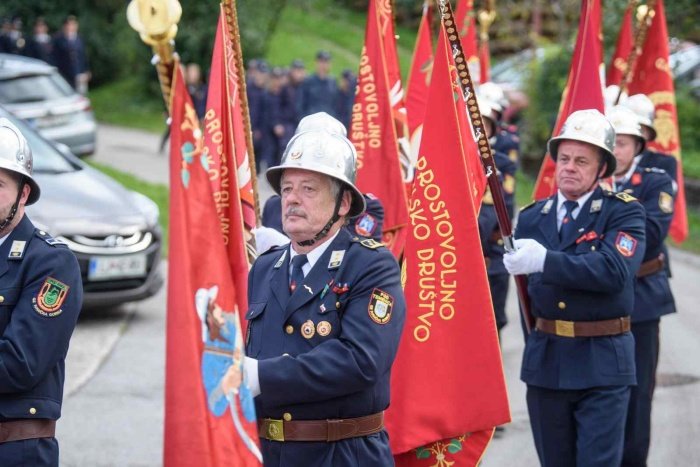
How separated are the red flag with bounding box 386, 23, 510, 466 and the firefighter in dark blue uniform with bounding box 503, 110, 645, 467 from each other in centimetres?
63

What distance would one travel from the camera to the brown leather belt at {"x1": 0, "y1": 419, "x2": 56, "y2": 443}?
446 cm

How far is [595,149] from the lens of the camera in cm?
605

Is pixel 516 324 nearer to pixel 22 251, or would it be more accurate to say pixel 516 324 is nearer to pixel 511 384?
pixel 511 384

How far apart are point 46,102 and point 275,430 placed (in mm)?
14038

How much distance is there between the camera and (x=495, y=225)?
927 cm

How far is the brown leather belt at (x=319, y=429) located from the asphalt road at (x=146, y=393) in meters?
3.39

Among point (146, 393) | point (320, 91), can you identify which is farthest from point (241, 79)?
point (320, 91)

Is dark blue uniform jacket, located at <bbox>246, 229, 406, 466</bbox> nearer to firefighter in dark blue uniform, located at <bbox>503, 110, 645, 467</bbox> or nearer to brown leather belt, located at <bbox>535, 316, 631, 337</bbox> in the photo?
firefighter in dark blue uniform, located at <bbox>503, 110, 645, 467</bbox>

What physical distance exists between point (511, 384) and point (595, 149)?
3.98 meters

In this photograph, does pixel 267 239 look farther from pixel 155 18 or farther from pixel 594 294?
pixel 155 18

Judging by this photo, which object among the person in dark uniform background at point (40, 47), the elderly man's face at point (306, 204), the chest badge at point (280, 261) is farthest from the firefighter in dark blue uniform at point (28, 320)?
the person in dark uniform background at point (40, 47)

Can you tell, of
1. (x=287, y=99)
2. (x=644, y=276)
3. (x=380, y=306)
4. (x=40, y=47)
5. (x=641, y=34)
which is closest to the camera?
(x=380, y=306)

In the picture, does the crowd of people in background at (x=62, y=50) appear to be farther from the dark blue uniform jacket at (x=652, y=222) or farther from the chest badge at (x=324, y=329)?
the chest badge at (x=324, y=329)

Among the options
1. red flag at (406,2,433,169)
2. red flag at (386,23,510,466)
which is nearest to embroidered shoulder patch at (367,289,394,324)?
red flag at (386,23,510,466)
